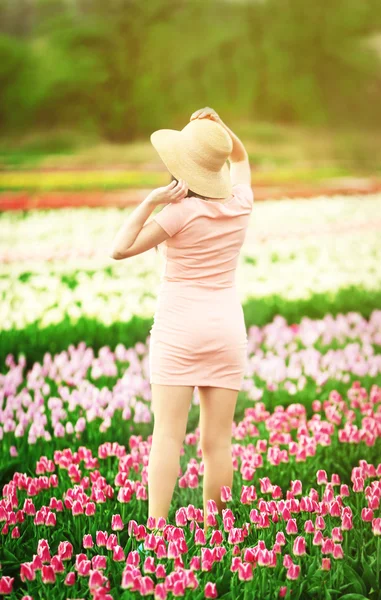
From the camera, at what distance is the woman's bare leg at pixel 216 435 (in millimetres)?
2508

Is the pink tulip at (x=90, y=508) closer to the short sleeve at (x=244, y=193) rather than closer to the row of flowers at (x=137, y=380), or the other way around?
the row of flowers at (x=137, y=380)

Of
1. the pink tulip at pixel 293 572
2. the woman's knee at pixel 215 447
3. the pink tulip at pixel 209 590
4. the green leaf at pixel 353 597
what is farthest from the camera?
the woman's knee at pixel 215 447

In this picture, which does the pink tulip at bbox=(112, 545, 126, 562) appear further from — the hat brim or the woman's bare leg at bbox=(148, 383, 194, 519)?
the hat brim

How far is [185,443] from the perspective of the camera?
3549 mm

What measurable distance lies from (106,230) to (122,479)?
604 cm

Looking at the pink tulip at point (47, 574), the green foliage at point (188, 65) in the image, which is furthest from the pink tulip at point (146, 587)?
the green foliage at point (188, 65)

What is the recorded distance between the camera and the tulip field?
2.14 meters

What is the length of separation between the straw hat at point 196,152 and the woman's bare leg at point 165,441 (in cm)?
59

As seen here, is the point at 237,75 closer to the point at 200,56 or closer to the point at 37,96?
the point at 200,56

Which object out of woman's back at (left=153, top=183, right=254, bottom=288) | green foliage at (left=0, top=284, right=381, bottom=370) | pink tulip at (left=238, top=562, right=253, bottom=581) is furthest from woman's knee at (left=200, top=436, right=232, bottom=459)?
green foliage at (left=0, top=284, right=381, bottom=370)

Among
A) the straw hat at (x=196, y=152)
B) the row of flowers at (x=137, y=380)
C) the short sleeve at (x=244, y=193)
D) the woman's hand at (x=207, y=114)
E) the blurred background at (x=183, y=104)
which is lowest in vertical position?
the row of flowers at (x=137, y=380)

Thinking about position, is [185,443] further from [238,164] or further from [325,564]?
[325,564]

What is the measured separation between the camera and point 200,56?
16.9 metres

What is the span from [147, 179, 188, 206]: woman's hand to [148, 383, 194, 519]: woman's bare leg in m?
0.54
